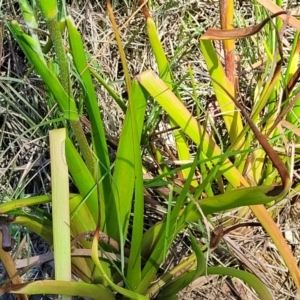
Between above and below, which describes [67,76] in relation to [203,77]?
below

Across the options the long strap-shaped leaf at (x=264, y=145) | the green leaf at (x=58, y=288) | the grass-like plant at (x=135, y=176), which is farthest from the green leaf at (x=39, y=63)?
the green leaf at (x=58, y=288)

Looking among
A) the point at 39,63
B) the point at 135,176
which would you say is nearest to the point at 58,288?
the point at 135,176

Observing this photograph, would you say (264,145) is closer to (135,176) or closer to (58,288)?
(135,176)

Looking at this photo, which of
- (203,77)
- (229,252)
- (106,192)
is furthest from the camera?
(203,77)

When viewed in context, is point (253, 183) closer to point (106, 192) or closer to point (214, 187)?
point (214, 187)

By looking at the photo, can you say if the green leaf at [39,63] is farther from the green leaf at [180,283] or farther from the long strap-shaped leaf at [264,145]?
the green leaf at [180,283]

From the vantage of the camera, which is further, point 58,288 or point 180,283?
point 180,283

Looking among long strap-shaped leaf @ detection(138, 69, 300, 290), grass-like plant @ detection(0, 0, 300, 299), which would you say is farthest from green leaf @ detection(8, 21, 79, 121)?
long strap-shaped leaf @ detection(138, 69, 300, 290)

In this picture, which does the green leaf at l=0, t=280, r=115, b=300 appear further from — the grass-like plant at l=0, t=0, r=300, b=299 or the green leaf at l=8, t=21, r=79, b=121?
the green leaf at l=8, t=21, r=79, b=121

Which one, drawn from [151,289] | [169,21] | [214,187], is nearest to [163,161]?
[214,187]
